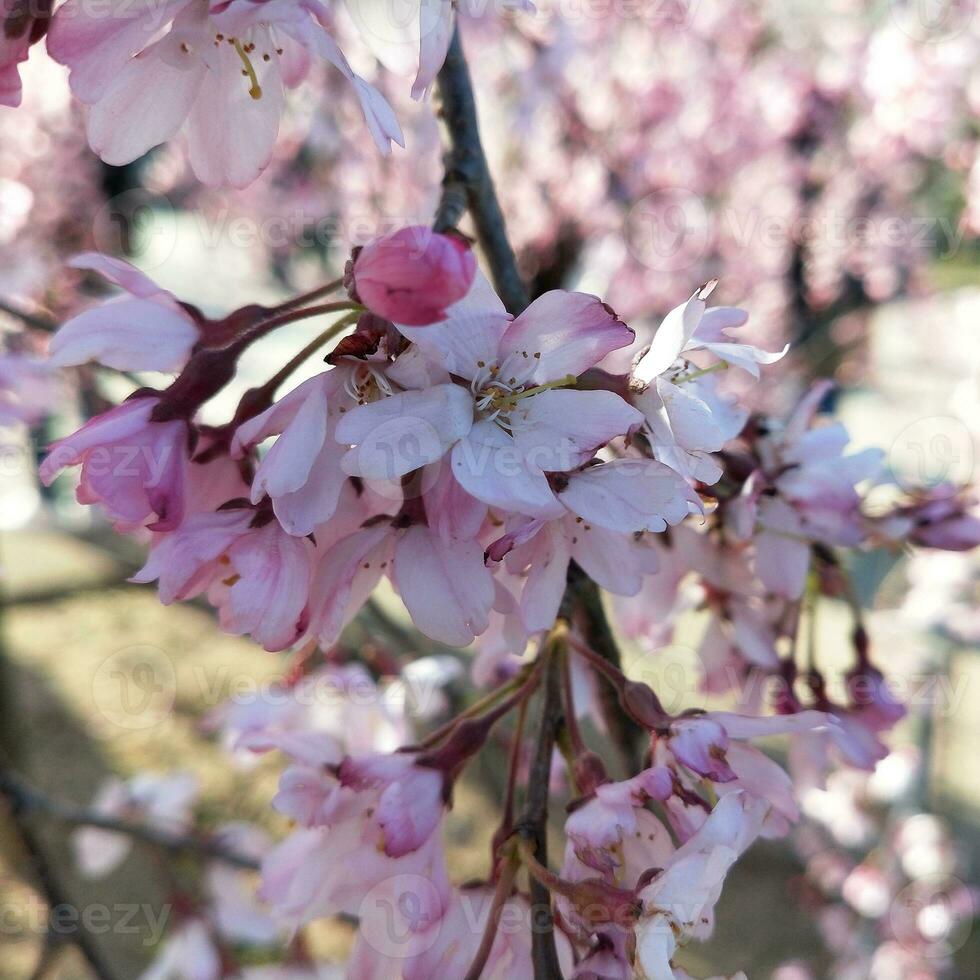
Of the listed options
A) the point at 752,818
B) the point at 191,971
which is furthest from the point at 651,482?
the point at 191,971

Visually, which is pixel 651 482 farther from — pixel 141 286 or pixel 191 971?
pixel 191 971

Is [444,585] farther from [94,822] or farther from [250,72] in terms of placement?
[94,822]

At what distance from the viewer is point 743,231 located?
385 centimetres

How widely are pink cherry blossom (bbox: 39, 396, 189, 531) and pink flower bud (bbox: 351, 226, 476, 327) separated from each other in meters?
0.14

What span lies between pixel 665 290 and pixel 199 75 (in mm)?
3683

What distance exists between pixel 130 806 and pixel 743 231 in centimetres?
320

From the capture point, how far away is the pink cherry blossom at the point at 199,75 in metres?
0.41

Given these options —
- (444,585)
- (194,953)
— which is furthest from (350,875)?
(194,953)

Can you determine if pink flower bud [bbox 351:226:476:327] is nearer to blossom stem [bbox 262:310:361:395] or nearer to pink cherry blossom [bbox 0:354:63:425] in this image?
Answer: blossom stem [bbox 262:310:361:395]

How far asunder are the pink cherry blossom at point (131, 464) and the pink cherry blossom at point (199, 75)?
0.15 m

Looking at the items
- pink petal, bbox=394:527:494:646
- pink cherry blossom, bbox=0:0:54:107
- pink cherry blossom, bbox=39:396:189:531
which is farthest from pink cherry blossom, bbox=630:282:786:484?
pink cherry blossom, bbox=0:0:54:107

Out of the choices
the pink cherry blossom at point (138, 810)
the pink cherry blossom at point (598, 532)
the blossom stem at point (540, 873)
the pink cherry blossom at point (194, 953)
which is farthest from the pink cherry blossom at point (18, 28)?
the pink cherry blossom at point (138, 810)

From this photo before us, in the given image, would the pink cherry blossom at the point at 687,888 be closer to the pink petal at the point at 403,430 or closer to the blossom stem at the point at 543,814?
the blossom stem at the point at 543,814

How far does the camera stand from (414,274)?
0.37 meters
